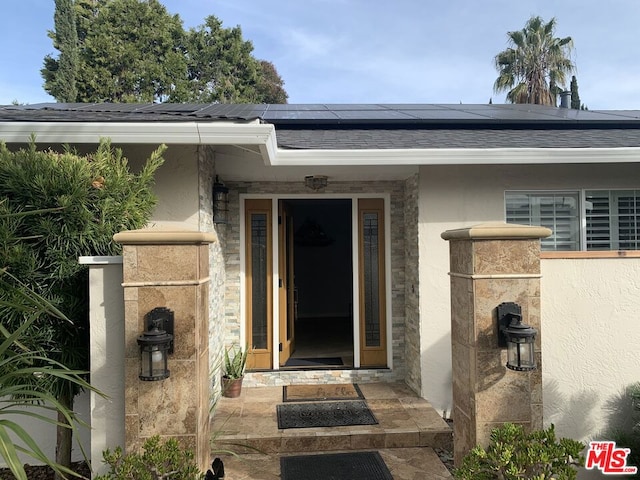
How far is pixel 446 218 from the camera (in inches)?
199

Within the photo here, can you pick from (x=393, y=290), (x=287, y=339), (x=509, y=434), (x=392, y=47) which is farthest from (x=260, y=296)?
(x=392, y=47)

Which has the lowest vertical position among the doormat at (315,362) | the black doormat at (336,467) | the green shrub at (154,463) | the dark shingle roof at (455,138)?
the black doormat at (336,467)

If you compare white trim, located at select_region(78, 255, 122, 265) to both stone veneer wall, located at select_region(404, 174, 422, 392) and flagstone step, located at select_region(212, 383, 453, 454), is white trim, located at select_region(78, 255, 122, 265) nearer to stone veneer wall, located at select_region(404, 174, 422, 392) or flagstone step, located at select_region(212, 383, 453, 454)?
flagstone step, located at select_region(212, 383, 453, 454)

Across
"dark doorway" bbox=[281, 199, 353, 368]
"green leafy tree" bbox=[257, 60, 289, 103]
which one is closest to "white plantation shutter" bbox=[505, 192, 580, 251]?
"dark doorway" bbox=[281, 199, 353, 368]

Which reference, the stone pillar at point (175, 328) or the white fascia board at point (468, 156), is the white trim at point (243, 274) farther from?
the stone pillar at point (175, 328)

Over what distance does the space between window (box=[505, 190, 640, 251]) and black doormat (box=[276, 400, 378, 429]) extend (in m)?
3.04

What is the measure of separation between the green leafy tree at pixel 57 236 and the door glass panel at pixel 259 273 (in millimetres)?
2859

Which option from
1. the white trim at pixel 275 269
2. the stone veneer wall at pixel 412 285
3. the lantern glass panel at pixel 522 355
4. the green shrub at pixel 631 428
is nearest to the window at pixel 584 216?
the stone veneer wall at pixel 412 285

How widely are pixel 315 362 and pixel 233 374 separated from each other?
1.42 m

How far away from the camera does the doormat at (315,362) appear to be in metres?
6.07

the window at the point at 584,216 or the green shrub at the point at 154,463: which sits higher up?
the window at the point at 584,216

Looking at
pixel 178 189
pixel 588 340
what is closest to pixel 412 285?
pixel 588 340

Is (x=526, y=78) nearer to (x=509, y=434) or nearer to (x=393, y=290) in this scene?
(x=393, y=290)

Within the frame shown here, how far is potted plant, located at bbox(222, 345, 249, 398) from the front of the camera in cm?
520
